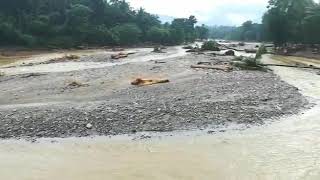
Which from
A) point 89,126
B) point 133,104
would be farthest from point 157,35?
point 89,126

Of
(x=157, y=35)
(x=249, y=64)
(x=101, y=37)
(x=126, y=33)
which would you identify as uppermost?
(x=249, y=64)

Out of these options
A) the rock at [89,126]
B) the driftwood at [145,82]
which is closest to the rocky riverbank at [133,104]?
the rock at [89,126]

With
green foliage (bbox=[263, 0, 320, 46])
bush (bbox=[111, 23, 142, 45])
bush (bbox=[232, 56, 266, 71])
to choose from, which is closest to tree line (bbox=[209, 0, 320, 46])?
green foliage (bbox=[263, 0, 320, 46])

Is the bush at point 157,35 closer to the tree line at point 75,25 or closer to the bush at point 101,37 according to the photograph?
the tree line at point 75,25

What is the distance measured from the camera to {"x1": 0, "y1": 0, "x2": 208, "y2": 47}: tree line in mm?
87250

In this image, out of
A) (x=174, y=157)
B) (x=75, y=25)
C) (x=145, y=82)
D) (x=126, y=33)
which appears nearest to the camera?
(x=174, y=157)

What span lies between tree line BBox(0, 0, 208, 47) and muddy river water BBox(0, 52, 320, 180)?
237ft

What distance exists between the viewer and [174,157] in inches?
538

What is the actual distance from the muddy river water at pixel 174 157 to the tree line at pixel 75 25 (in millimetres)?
72153

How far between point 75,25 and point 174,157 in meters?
85.7

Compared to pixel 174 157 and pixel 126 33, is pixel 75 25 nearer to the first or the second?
pixel 126 33

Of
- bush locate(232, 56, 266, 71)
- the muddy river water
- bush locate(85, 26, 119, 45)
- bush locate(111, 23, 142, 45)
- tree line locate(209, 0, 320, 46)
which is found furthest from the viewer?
bush locate(111, 23, 142, 45)

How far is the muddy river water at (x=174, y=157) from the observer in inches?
483

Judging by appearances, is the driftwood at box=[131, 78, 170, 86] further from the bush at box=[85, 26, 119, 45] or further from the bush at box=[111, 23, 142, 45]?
the bush at box=[111, 23, 142, 45]
